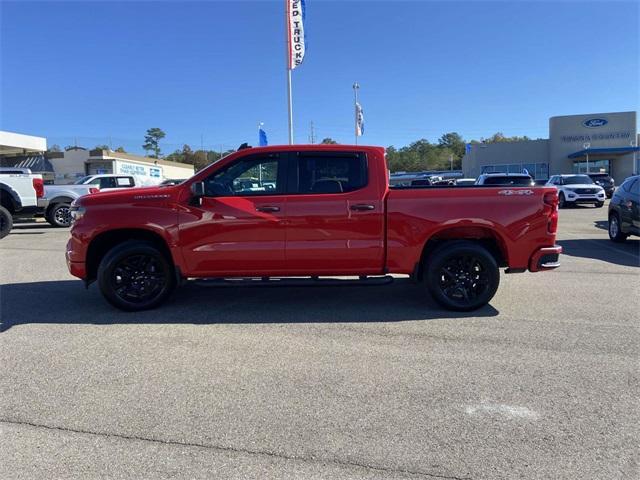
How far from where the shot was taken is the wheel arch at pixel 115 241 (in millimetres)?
5969

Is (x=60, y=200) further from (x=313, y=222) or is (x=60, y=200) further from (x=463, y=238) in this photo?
(x=463, y=238)

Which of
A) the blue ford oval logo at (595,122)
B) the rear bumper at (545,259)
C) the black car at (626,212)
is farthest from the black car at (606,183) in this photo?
the rear bumper at (545,259)

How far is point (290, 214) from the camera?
5.78 meters

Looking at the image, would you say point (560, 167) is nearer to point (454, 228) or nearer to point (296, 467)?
point (454, 228)

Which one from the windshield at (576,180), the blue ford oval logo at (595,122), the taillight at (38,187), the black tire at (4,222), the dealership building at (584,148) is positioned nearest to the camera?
the black tire at (4,222)

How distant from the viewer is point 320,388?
3924mm

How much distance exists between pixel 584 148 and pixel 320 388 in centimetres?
5871

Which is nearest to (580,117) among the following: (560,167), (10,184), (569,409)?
(560,167)

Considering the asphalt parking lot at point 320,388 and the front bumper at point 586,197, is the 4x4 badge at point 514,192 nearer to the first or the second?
the asphalt parking lot at point 320,388

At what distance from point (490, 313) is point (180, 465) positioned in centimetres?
419

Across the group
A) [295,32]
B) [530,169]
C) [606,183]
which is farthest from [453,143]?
[295,32]

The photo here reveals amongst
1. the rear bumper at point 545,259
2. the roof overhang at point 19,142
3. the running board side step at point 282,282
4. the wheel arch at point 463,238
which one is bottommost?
the running board side step at point 282,282

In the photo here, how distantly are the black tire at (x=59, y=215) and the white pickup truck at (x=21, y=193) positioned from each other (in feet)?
2.91

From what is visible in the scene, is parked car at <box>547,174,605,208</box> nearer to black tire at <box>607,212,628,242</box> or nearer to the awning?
black tire at <box>607,212,628,242</box>
